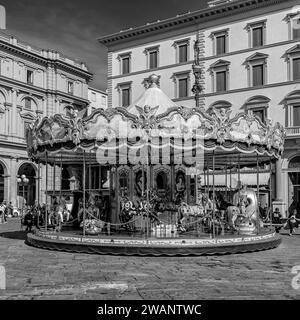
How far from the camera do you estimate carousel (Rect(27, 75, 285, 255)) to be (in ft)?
40.8

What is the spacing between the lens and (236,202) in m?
16.1

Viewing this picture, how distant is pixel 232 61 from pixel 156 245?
27.9 meters

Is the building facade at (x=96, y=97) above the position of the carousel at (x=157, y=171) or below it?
above

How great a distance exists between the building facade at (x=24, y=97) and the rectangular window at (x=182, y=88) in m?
12.3

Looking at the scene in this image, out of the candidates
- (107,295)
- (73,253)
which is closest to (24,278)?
(107,295)

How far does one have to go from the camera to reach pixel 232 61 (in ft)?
123

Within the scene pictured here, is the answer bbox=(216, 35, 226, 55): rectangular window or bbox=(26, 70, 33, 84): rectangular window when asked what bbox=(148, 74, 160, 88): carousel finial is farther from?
bbox=(26, 70, 33, 84): rectangular window

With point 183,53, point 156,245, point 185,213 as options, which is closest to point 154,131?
point 156,245

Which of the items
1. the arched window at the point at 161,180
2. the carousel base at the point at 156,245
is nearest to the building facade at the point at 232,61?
the arched window at the point at 161,180

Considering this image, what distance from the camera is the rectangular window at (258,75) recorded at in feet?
117

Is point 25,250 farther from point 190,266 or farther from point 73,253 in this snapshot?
point 190,266

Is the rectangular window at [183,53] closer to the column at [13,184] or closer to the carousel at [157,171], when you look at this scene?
the column at [13,184]

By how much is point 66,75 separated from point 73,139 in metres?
40.1

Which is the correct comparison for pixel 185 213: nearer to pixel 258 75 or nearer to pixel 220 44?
pixel 258 75
